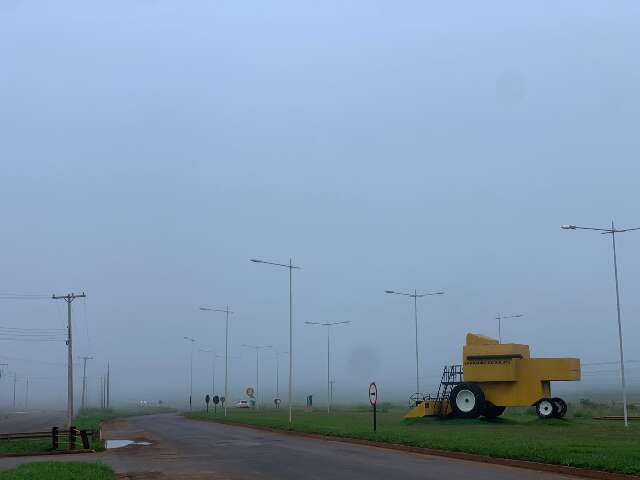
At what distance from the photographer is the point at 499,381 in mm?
45156

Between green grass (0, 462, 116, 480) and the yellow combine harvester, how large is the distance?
2836 centimetres

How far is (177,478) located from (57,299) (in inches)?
1181

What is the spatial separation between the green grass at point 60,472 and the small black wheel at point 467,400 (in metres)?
28.2

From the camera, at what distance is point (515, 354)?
45.2 meters

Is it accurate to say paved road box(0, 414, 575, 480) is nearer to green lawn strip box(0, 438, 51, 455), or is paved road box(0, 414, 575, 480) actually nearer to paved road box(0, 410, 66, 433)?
green lawn strip box(0, 438, 51, 455)

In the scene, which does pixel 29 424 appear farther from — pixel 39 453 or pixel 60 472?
pixel 60 472

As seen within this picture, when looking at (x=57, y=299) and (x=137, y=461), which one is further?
(x=57, y=299)

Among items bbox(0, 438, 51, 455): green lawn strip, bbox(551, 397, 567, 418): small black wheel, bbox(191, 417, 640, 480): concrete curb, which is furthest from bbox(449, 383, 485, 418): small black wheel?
bbox(0, 438, 51, 455): green lawn strip

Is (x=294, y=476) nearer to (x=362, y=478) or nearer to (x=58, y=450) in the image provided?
(x=362, y=478)

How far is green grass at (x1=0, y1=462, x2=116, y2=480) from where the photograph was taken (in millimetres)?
17141

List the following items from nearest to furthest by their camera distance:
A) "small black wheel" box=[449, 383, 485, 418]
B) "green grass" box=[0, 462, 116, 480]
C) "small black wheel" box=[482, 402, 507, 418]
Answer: "green grass" box=[0, 462, 116, 480] → "small black wheel" box=[449, 383, 485, 418] → "small black wheel" box=[482, 402, 507, 418]

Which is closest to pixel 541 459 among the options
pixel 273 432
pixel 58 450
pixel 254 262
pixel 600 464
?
pixel 600 464

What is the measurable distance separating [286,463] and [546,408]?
82.5 ft

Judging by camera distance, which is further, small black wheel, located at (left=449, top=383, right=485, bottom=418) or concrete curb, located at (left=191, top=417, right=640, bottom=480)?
small black wheel, located at (left=449, top=383, right=485, bottom=418)
